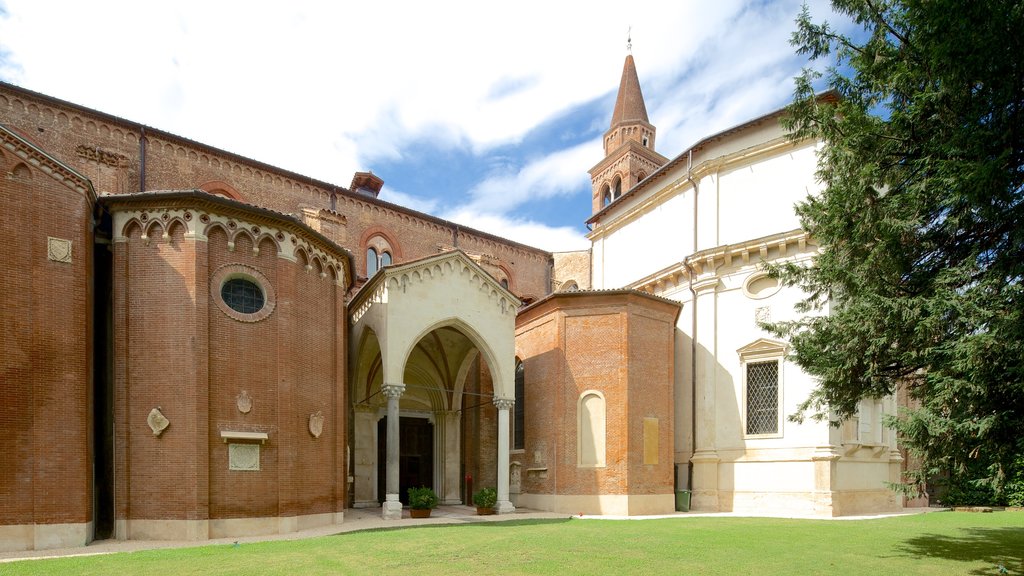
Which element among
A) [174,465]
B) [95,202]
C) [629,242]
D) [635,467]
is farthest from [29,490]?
[629,242]

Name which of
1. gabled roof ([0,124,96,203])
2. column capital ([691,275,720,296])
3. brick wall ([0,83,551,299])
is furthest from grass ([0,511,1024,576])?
brick wall ([0,83,551,299])

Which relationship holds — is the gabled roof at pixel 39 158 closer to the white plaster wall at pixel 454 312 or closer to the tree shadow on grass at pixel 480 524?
the white plaster wall at pixel 454 312

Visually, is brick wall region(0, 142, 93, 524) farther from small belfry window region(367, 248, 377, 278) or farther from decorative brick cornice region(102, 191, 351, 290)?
small belfry window region(367, 248, 377, 278)

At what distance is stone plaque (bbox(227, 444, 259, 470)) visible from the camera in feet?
47.1

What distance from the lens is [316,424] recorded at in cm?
1612

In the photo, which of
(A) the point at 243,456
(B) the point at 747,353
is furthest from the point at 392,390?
(B) the point at 747,353

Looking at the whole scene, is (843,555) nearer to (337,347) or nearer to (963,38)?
(963,38)

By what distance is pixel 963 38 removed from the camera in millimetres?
8367

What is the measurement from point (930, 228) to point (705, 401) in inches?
515

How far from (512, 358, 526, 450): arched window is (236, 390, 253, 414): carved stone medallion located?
33.3 ft

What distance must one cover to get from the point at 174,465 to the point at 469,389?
12031mm

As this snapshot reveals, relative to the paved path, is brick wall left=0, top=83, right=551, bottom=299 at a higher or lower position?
higher

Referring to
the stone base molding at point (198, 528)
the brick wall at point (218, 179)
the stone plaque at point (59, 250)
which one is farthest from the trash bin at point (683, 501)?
the stone plaque at point (59, 250)

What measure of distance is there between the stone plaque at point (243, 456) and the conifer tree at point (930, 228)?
11540 millimetres
